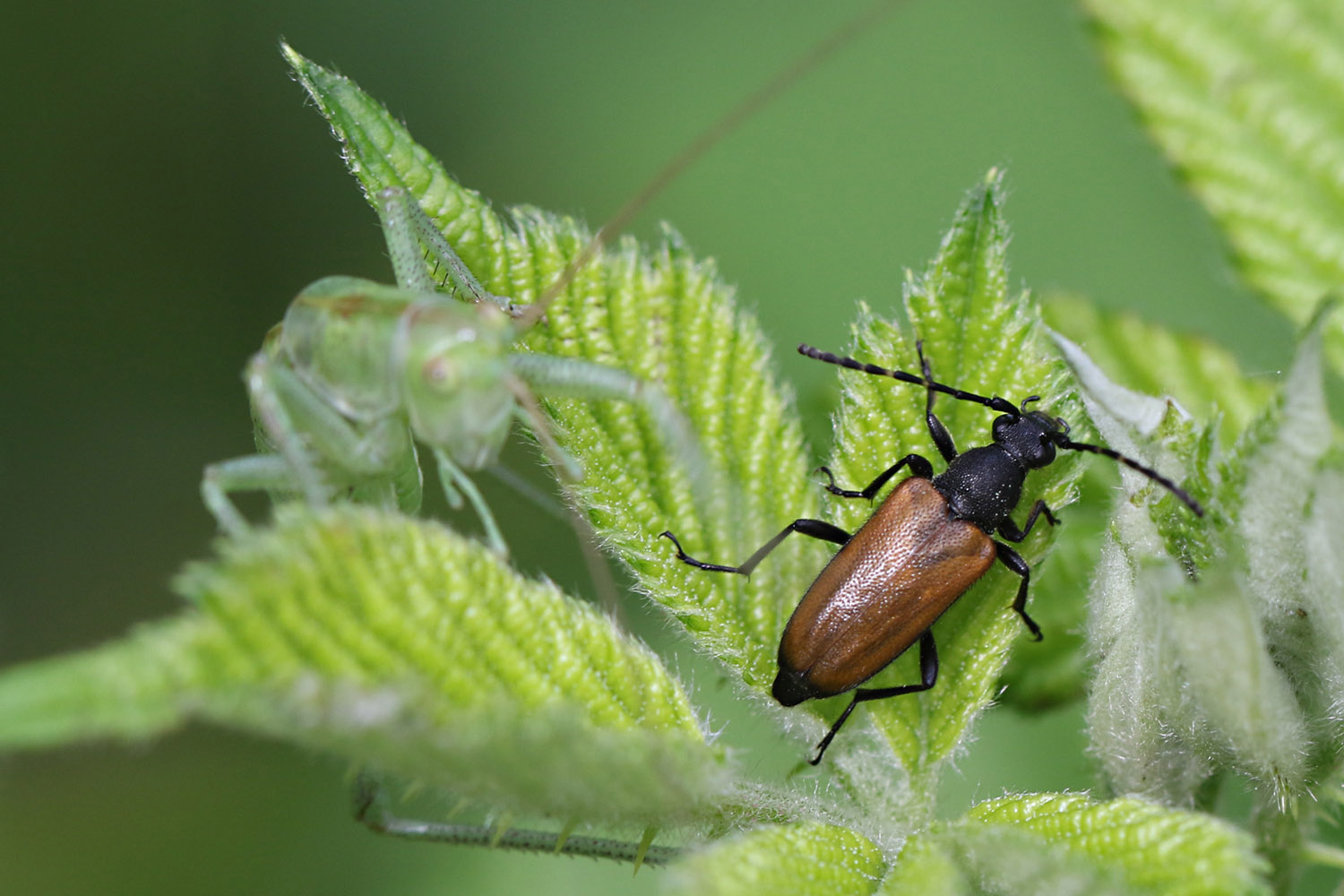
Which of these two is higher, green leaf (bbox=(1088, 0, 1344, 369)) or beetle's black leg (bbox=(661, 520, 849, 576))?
green leaf (bbox=(1088, 0, 1344, 369))

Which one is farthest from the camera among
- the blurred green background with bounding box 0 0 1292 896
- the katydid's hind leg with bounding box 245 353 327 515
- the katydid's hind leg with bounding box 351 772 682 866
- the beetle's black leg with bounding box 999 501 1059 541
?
the blurred green background with bounding box 0 0 1292 896

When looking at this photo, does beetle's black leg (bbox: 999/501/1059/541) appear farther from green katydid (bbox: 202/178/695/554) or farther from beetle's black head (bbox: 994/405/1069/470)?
green katydid (bbox: 202/178/695/554)

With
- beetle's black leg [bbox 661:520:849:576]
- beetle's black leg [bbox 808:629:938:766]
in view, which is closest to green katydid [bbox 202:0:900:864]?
beetle's black leg [bbox 661:520:849:576]

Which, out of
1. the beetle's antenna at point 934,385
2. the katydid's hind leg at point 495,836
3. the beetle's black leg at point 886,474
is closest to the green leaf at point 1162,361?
the beetle's black leg at point 886,474

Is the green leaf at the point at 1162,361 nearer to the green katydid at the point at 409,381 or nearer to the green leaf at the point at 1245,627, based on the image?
the green leaf at the point at 1245,627

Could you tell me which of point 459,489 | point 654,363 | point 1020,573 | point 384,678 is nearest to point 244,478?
point 459,489

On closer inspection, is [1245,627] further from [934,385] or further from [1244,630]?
[934,385]

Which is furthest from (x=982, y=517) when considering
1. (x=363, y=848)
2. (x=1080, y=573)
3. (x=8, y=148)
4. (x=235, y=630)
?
(x=8, y=148)
